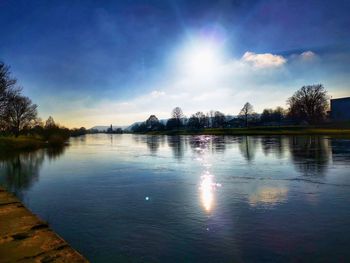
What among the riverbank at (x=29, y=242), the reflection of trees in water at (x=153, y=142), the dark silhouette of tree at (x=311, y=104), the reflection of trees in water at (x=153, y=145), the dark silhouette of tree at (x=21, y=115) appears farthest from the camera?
the dark silhouette of tree at (x=311, y=104)

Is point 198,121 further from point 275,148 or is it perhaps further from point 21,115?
point 275,148

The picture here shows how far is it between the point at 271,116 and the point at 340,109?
3787cm

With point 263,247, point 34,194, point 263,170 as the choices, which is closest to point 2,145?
point 34,194

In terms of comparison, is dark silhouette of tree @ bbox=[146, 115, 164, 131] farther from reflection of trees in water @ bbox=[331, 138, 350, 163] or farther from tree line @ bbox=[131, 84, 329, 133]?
reflection of trees in water @ bbox=[331, 138, 350, 163]

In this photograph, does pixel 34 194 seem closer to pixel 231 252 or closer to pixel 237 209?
pixel 237 209

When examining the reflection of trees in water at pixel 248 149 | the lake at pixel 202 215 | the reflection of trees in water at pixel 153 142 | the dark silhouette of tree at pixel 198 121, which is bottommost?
the lake at pixel 202 215

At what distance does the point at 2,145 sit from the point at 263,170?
126 feet

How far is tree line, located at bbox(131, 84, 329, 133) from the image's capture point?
304ft

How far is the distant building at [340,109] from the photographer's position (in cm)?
10181

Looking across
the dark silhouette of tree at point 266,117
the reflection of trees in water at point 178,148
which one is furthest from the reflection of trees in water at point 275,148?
the dark silhouette of tree at point 266,117

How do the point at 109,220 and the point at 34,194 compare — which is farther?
the point at 34,194

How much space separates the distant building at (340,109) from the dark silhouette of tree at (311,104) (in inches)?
526

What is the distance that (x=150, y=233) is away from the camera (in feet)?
24.4

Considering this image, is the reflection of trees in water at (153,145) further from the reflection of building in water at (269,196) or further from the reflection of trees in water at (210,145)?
the reflection of building in water at (269,196)
